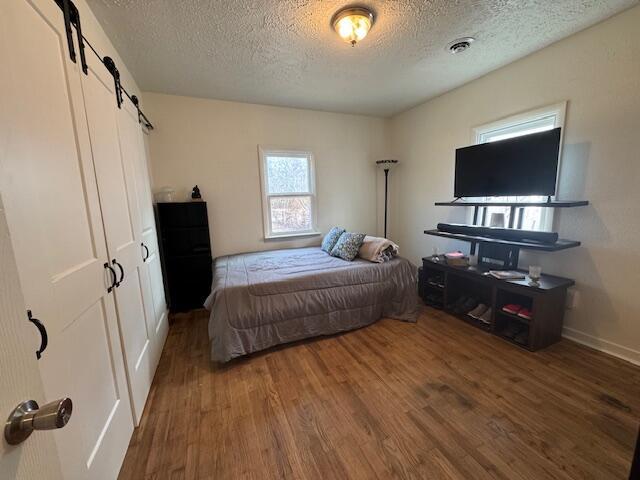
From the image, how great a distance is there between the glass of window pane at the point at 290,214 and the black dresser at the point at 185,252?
94 cm

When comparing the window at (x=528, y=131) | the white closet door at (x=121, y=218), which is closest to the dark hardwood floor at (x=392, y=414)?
the white closet door at (x=121, y=218)

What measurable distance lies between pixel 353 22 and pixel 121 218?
6.66ft

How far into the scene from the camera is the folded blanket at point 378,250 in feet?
9.48

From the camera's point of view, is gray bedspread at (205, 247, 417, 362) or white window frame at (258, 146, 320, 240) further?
white window frame at (258, 146, 320, 240)

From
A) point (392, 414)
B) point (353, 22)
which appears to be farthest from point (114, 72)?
point (392, 414)

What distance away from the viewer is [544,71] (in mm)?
2324

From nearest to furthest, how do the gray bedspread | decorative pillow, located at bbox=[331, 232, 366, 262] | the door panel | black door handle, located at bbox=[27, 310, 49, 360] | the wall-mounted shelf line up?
the door panel, black door handle, located at bbox=[27, 310, 49, 360], the wall-mounted shelf, the gray bedspread, decorative pillow, located at bbox=[331, 232, 366, 262]

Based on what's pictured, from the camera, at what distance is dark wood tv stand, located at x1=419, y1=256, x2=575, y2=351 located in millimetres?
2141

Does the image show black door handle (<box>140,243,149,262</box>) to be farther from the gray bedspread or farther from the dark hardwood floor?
the dark hardwood floor

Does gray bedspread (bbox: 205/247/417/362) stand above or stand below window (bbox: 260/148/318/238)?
below

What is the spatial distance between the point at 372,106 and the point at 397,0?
78.6 inches

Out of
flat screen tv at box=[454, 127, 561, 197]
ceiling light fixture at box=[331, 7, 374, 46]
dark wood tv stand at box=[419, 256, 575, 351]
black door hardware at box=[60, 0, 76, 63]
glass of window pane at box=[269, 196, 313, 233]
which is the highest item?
ceiling light fixture at box=[331, 7, 374, 46]

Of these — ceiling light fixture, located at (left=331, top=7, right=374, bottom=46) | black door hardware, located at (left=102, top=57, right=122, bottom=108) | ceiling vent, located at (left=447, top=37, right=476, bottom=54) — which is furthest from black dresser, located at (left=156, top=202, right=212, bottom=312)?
ceiling vent, located at (left=447, top=37, right=476, bottom=54)

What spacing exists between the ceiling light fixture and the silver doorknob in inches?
91.6
